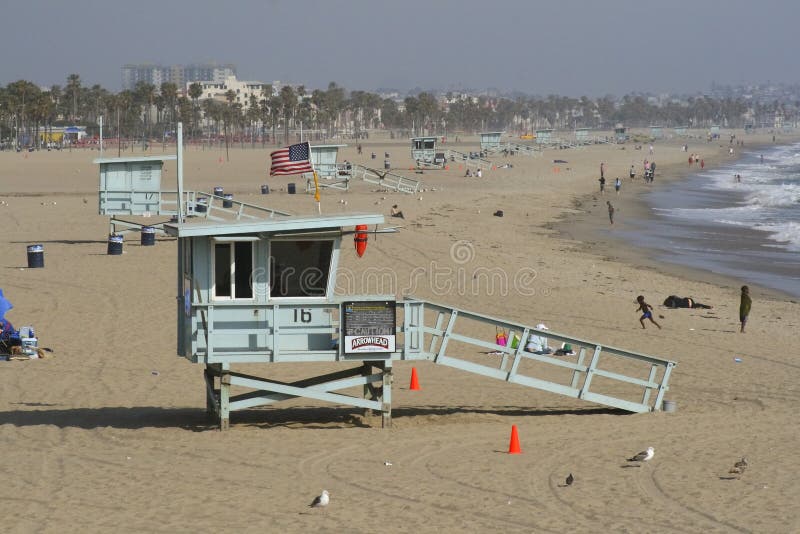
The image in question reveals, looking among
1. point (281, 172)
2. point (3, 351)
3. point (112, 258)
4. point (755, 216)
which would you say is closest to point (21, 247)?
point (112, 258)

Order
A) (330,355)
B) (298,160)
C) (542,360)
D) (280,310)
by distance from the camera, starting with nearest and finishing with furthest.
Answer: (280,310) < (330,355) < (542,360) < (298,160)

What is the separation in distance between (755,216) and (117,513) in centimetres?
4964

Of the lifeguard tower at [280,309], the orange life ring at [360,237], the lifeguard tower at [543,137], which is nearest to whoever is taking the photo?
the lifeguard tower at [280,309]

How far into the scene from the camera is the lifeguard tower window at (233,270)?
1524 cm

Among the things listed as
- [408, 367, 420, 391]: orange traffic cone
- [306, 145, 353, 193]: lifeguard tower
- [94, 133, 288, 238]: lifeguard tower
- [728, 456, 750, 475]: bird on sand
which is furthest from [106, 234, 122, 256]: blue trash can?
[306, 145, 353, 193]: lifeguard tower

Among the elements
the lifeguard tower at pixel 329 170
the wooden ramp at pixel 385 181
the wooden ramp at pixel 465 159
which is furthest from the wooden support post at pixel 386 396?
the wooden ramp at pixel 465 159

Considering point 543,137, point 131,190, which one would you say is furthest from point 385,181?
point 543,137

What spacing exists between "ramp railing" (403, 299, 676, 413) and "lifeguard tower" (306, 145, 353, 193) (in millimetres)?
35714

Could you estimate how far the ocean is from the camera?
36812 millimetres

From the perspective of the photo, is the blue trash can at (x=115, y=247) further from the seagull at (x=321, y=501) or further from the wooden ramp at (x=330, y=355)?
the seagull at (x=321, y=501)

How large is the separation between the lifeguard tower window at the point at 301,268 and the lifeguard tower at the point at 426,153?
221ft

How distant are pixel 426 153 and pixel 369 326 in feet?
225

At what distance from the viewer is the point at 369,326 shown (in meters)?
15.5

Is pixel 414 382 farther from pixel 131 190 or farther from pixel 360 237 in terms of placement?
pixel 131 190
